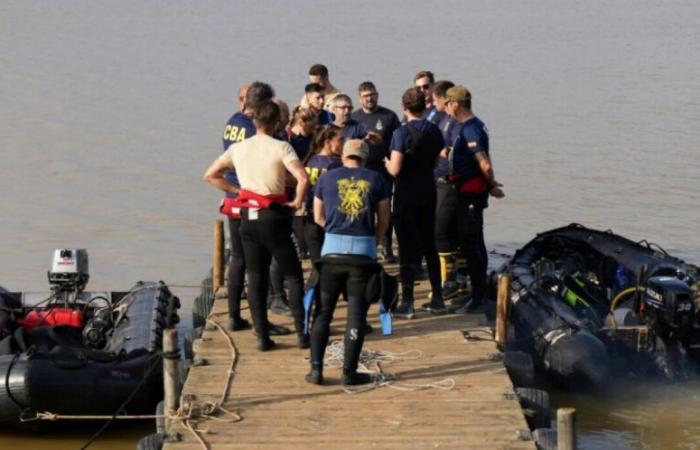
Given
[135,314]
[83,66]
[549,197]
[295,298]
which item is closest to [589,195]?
[549,197]

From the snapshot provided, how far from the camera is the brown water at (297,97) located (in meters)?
18.2

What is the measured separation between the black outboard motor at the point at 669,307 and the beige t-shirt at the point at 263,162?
11.7 ft

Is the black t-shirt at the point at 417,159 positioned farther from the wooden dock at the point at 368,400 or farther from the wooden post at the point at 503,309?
the wooden dock at the point at 368,400

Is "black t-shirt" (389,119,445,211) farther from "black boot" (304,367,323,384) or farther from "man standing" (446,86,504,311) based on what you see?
"black boot" (304,367,323,384)

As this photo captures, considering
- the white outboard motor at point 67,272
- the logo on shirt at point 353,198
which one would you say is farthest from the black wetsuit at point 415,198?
the white outboard motor at point 67,272

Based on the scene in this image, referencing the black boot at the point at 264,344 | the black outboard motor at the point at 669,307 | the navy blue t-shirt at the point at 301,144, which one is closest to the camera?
the black boot at the point at 264,344

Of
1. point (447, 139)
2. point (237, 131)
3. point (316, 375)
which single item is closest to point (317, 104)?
point (447, 139)

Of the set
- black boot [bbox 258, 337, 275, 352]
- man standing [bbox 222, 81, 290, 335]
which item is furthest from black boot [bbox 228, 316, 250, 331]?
black boot [bbox 258, 337, 275, 352]

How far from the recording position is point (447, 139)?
11.3 meters

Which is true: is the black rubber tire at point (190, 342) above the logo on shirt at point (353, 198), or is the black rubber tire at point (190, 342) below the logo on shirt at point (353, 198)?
below

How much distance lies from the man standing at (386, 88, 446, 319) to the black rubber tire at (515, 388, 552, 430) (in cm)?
161

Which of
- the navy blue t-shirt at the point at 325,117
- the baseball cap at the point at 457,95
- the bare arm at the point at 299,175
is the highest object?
the baseball cap at the point at 457,95

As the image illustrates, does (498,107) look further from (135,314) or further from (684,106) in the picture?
(135,314)

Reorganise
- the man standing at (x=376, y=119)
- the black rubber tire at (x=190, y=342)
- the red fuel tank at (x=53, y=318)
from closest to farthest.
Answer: the black rubber tire at (x=190, y=342) < the man standing at (x=376, y=119) < the red fuel tank at (x=53, y=318)
